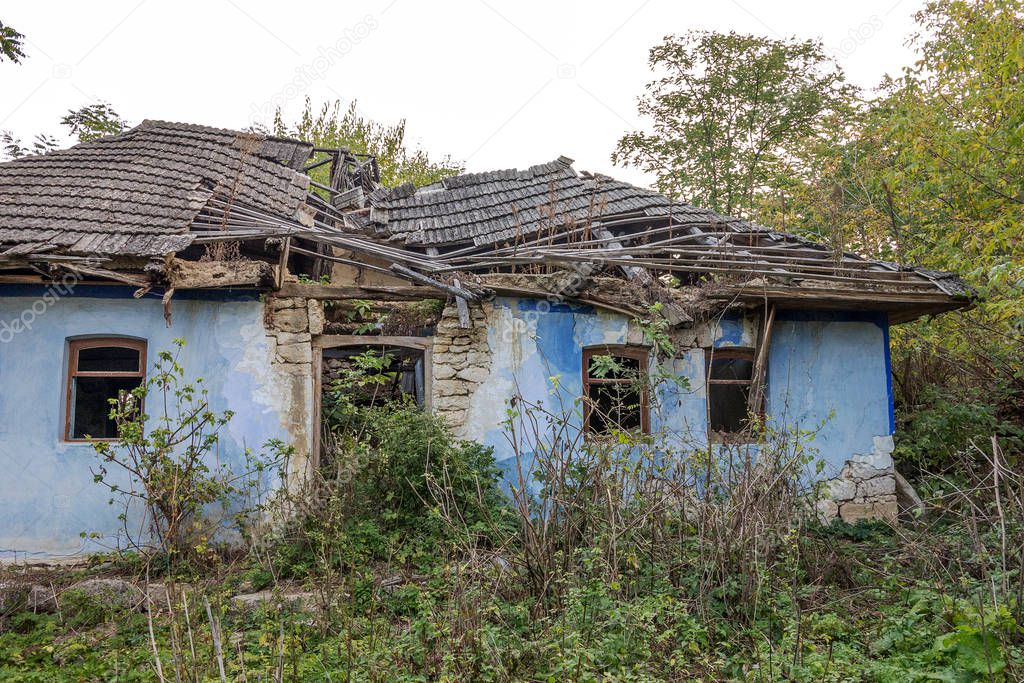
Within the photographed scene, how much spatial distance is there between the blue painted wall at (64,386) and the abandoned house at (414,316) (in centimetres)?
2

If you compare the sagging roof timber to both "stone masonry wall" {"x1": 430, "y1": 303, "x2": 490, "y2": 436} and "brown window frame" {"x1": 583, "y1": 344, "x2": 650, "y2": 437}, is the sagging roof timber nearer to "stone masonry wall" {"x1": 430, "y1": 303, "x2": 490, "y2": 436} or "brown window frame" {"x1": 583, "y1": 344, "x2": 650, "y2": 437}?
"stone masonry wall" {"x1": 430, "y1": 303, "x2": 490, "y2": 436}

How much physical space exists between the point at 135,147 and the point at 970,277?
10651mm

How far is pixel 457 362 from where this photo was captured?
856cm

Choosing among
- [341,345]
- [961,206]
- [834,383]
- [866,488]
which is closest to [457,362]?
[341,345]

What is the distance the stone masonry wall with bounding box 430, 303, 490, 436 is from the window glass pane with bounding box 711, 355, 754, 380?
2918mm

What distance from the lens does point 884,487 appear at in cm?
920

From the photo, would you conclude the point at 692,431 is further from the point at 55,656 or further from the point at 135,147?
the point at 135,147

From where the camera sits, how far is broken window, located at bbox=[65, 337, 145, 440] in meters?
8.10

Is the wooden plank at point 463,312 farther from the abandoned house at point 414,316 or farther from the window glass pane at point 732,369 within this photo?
the window glass pane at point 732,369

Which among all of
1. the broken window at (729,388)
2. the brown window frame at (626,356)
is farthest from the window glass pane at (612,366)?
the broken window at (729,388)

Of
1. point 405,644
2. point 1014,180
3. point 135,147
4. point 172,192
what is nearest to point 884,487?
point 1014,180

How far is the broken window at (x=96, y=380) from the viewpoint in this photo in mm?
8102

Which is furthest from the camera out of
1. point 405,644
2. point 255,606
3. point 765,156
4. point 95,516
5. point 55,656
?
point 765,156

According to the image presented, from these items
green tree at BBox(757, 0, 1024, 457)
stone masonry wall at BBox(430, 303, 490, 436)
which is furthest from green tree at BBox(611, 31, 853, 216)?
stone masonry wall at BBox(430, 303, 490, 436)
